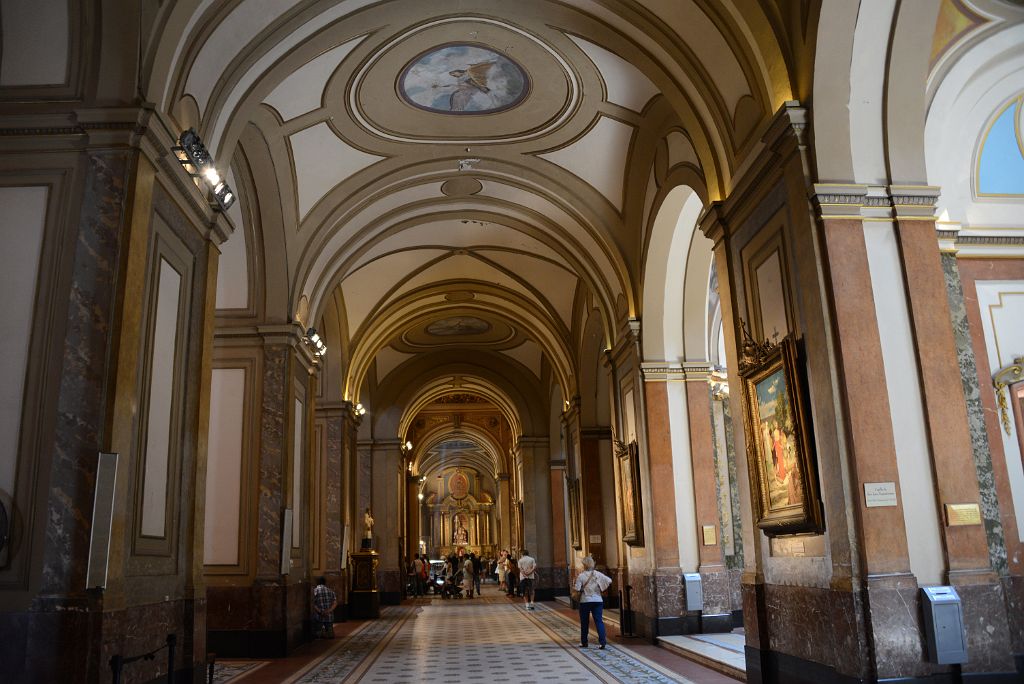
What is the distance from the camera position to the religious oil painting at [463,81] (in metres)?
9.33

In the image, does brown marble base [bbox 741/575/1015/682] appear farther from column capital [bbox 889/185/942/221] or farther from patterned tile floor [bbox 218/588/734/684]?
column capital [bbox 889/185/942/221]

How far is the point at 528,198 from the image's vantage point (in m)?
12.8

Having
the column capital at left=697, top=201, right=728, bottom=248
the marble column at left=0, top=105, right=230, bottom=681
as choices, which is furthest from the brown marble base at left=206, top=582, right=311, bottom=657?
the column capital at left=697, top=201, right=728, bottom=248

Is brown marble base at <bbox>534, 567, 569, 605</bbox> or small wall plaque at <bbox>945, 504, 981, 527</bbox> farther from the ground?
small wall plaque at <bbox>945, 504, 981, 527</bbox>

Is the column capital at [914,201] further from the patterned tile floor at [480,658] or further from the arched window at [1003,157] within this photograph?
the patterned tile floor at [480,658]

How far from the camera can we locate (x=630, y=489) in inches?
479

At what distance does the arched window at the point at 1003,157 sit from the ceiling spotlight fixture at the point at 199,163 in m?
6.60

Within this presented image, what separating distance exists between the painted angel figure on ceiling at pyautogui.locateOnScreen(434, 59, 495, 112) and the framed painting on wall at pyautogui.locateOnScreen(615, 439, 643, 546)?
5.27 metres

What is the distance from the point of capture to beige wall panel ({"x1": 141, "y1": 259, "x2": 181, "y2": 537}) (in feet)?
19.4

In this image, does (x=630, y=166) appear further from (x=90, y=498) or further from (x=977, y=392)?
(x=90, y=498)

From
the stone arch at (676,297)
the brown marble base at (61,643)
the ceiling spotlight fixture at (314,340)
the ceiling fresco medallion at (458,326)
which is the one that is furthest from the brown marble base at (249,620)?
the ceiling fresco medallion at (458,326)

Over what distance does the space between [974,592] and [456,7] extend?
684cm

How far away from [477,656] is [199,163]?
6.60 m

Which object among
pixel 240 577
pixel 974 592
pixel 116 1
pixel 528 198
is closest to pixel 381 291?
pixel 528 198
